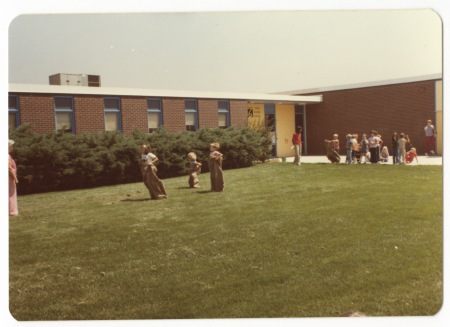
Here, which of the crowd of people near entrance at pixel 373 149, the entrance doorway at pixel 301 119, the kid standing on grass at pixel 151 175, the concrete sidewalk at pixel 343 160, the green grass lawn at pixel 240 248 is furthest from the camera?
the entrance doorway at pixel 301 119

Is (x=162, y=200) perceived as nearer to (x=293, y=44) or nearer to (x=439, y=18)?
(x=293, y=44)

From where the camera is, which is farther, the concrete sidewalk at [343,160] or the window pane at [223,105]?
the window pane at [223,105]

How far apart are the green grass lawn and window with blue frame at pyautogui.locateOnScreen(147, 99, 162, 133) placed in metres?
0.49

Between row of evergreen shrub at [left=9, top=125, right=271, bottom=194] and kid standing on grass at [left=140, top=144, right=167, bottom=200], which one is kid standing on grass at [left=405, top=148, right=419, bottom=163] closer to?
row of evergreen shrub at [left=9, top=125, right=271, bottom=194]

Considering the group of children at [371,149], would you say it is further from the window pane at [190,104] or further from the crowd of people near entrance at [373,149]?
the window pane at [190,104]

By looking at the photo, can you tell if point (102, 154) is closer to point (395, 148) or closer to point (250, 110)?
point (250, 110)

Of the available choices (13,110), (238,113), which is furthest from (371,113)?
(13,110)

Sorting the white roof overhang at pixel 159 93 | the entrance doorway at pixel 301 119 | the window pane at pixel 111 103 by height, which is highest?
the white roof overhang at pixel 159 93

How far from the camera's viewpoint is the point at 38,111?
3441mm

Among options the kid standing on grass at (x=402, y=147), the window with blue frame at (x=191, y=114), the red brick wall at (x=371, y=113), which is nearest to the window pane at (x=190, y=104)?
the window with blue frame at (x=191, y=114)

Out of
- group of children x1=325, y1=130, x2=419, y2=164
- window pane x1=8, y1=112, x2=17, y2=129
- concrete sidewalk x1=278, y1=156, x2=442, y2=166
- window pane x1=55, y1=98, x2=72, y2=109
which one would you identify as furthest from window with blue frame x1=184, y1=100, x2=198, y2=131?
window pane x1=8, y1=112, x2=17, y2=129

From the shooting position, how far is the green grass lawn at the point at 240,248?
3152 millimetres

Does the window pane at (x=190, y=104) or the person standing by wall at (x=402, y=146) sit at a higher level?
the window pane at (x=190, y=104)

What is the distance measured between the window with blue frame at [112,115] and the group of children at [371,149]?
1.84 metres
